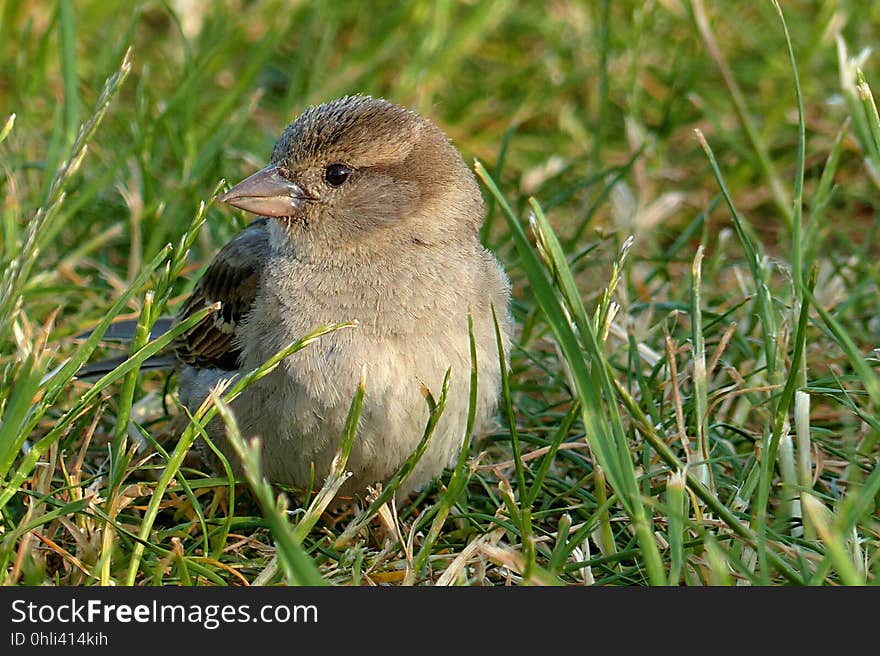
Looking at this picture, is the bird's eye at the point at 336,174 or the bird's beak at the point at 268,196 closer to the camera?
the bird's beak at the point at 268,196

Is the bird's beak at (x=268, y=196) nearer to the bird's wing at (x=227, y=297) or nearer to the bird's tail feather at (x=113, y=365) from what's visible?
the bird's wing at (x=227, y=297)

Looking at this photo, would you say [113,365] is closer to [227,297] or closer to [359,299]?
[227,297]

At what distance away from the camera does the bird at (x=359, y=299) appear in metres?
3.34

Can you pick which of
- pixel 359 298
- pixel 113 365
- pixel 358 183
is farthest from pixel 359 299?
pixel 113 365

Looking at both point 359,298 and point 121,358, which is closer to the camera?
point 359,298

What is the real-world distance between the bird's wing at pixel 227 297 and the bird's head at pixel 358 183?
0.79ft

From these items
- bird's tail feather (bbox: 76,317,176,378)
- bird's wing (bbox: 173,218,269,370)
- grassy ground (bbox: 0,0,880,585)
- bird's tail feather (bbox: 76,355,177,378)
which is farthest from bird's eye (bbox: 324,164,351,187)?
bird's tail feather (bbox: 76,355,177,378)

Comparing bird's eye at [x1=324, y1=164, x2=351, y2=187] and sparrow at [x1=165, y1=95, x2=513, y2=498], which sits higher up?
bird's eye at [x1=324, y1=164, x2=351, y2=187]

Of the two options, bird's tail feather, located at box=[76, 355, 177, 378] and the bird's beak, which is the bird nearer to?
the bird's beak

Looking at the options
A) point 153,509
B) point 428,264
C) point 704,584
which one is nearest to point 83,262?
point 428,264

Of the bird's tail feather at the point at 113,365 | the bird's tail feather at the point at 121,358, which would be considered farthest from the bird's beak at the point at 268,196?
the bird's tail feather at the point at 113,365

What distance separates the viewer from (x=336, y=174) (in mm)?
3660

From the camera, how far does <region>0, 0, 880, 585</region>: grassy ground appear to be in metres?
2.87

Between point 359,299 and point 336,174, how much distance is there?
0.43 meters
